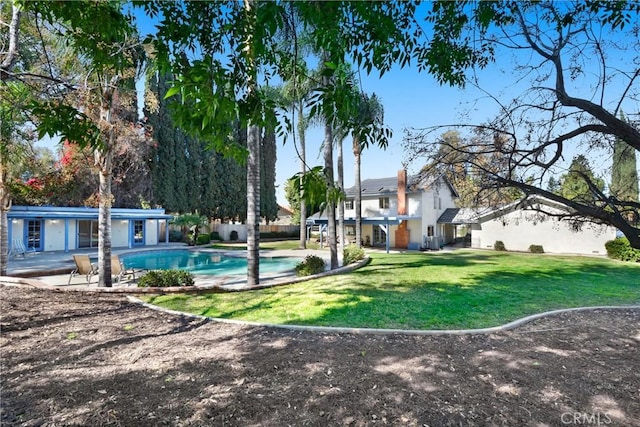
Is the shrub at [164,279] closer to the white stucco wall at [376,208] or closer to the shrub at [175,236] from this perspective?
the white stucco wall at [376,208]

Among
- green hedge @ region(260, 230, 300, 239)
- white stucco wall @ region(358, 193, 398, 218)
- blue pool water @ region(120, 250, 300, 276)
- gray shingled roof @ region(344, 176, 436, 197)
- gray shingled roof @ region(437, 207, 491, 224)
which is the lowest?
blue pool water @ region(120, 250, 300, 276)

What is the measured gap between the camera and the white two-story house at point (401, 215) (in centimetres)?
2952

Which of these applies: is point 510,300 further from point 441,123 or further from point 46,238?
point 46,238

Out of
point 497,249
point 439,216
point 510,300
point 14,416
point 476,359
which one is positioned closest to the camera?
point 14,416

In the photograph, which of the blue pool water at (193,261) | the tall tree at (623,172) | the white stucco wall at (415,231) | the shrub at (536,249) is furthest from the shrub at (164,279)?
the shrub at (536,249)

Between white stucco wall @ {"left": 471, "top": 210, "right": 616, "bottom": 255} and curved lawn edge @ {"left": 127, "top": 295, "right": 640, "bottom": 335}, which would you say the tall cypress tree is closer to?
white stucco wall @ {"left": 471, "top": 210, "right": 616, "bottom": 255}

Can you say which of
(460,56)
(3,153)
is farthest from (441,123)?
(3,153)

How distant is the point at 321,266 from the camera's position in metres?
14.8

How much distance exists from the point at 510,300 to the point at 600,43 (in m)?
6.46

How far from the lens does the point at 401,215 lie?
29703mm

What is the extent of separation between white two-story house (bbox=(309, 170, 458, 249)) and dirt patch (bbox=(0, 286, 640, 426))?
69.9ft

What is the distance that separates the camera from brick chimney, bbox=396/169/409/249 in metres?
29.8

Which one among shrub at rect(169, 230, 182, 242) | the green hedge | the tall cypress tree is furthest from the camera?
the tall cypress tree

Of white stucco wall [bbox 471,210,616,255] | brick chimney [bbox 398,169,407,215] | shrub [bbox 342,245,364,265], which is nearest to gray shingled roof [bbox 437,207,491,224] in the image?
white stucco wall [bbox 471,210,616,255]
